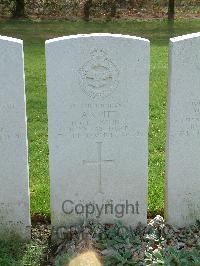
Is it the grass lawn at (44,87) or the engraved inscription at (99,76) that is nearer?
the engraved inscription at (99,76)

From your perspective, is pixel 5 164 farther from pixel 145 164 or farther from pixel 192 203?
pixel 192 203

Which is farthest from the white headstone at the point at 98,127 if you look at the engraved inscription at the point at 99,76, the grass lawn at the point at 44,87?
the grass lawn at the point at 44,87

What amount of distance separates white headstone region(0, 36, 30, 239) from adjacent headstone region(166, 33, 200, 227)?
4.14ft

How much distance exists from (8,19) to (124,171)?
662 inches

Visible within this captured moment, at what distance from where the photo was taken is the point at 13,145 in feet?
15.4

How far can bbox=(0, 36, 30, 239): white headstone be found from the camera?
4.47m

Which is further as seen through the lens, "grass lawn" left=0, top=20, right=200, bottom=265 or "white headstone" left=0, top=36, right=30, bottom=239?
"grass lawn" left=0, top=20, right=200, bottom=265

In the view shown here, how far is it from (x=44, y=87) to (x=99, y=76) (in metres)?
5.39

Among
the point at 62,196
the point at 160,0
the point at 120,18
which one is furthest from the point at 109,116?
the point at 160,0

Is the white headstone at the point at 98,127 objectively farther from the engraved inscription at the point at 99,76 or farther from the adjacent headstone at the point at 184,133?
the adjacent headstone at the point at 184,133

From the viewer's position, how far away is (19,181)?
4.81 m

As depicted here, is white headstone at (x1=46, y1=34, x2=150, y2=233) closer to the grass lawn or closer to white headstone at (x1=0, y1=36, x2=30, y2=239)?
white headstone at (x1=0, y1=36, x2=30, y2=239)

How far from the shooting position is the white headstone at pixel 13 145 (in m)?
4.47

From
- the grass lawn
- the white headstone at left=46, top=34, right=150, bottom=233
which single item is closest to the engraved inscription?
the white headstone at left=46, top=34, right=150, bottom=233
